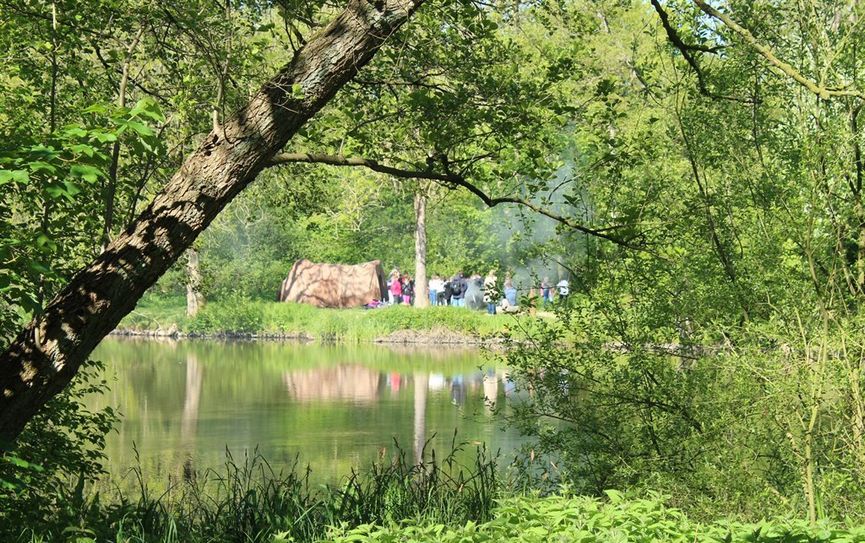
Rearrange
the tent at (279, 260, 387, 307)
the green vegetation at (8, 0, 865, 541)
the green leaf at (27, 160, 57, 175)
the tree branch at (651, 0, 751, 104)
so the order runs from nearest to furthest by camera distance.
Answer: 1. the green leaf at (27, 160, 57, 175)
2. the green vegetation at (8, 0, 865, 541)
3. the tree branch at (651, 0, 751, 104)
4. the tent at (279, 260, 387, 307)

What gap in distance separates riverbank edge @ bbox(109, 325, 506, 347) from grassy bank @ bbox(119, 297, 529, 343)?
32mm

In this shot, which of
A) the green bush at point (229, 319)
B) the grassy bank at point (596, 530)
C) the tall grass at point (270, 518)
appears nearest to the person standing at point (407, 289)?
the green bush at point (229, 319)

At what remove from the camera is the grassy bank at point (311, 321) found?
36.8 meters

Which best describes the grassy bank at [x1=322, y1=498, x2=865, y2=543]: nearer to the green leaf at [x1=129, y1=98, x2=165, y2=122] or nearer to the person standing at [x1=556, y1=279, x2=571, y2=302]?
the green leaf at [x1=129, y1=98, x2=165, y2=122]

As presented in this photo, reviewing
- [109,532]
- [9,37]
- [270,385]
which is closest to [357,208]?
[270,385]

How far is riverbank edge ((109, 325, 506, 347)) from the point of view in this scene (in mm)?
36312

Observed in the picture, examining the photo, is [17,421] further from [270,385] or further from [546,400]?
[270,385]

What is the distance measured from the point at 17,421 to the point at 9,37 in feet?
13.3

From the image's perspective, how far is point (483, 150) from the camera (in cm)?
835

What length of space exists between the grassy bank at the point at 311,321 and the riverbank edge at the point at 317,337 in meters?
0.03

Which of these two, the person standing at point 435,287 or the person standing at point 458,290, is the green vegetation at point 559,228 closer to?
the person standing at point 458,290

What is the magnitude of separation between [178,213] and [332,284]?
39827 mm

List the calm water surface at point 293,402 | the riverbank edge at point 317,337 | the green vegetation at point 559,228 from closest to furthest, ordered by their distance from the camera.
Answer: the green vegetation at point 559,228 → the calm water surface at point 293,402 → the riverbank edge at point 317,337

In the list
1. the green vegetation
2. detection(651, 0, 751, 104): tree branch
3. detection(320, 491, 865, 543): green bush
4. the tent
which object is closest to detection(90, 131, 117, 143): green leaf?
the green vegetation
